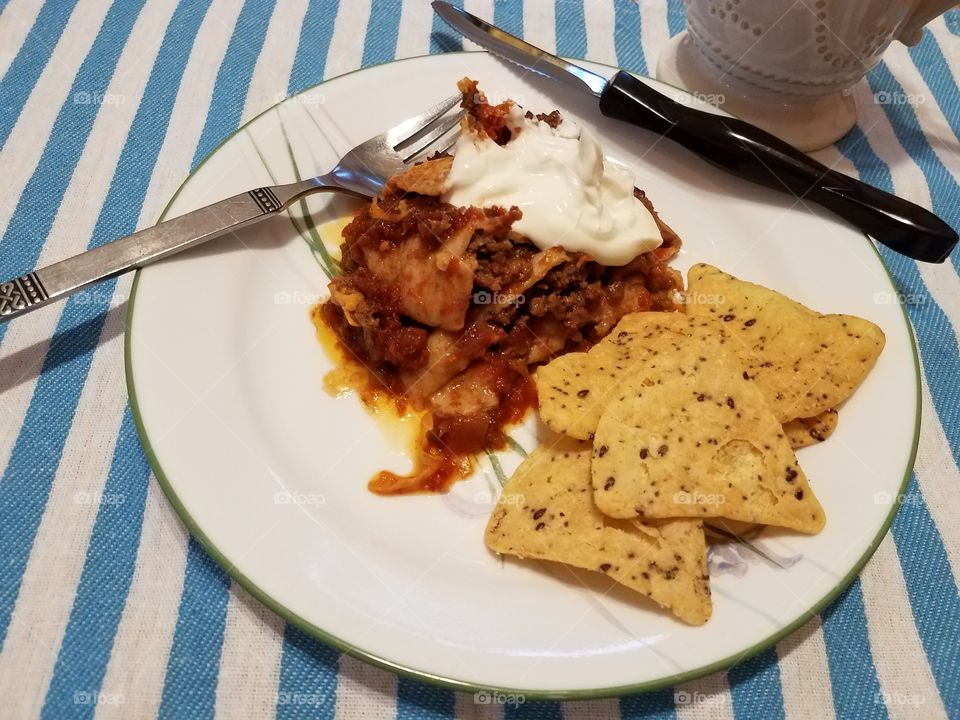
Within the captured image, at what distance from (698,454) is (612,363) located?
475mm

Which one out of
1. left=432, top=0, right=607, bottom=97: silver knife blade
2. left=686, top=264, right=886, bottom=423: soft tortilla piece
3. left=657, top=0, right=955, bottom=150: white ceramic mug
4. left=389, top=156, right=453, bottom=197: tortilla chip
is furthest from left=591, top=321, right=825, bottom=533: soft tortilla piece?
left=657, top=0, right=955, bottom=150: white ceramic mug

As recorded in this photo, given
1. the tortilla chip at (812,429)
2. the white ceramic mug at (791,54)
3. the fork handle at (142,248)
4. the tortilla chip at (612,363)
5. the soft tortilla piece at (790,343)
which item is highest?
the fork handle at (142,248)

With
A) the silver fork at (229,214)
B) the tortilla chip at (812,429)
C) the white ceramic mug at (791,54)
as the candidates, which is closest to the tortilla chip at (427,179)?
the silver fork at (229,214)

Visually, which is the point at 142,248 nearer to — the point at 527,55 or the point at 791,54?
the point at 527,55

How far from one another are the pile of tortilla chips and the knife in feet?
1.92

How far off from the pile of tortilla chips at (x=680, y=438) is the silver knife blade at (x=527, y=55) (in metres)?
1.25

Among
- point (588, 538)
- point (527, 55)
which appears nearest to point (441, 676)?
point (588, 538)

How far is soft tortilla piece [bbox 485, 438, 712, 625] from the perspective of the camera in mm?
1867

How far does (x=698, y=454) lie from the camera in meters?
2.11

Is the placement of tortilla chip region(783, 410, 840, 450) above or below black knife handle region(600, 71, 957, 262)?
below

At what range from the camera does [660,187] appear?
10.2ft

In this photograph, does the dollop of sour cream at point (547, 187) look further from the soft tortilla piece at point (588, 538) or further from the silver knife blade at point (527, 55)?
the soft tortilla piece at point (588, 538)

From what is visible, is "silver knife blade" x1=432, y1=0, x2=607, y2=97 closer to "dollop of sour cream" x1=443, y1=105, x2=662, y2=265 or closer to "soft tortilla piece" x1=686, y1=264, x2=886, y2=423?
"dollop of sour cream" x1=443, y1=105, x2=662, y2=265

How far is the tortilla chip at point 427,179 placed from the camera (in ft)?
8.30
